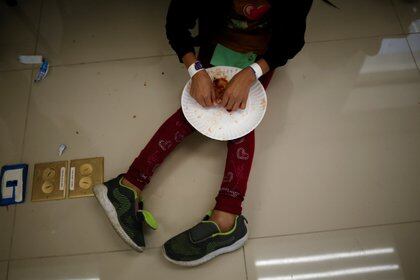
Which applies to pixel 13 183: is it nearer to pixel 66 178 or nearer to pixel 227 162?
pixel 66 178

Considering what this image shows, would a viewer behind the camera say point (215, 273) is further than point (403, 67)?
No

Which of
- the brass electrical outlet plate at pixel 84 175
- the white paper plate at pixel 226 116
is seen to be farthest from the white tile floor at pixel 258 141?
the white paper plate at pixel 226 116

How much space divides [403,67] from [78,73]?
1145mm

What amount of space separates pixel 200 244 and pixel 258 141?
14.7 inches

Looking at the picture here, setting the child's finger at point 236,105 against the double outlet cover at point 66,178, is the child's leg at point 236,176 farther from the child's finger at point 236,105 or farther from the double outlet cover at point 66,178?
the double outlet cover at point 66,178

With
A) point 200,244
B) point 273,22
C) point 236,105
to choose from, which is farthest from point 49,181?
point 273,22

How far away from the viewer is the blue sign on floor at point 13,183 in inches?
37.0

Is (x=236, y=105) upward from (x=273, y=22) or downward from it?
downward

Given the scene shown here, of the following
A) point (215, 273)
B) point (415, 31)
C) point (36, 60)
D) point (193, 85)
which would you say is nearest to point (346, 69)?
point (415, 31)

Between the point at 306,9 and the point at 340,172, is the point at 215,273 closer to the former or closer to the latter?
the point at 340,172

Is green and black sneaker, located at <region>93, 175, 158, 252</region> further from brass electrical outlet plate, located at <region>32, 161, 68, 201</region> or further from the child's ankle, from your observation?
brass electrical outlet plate, located at <region>32, 161, 68, 201</region>

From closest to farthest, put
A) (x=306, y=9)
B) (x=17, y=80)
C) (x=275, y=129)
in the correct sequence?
(x=306, y=9)
(x=275, y=129)
(x=17, y=80)

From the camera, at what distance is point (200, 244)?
0.80m

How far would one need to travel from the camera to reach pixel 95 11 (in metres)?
1.26
